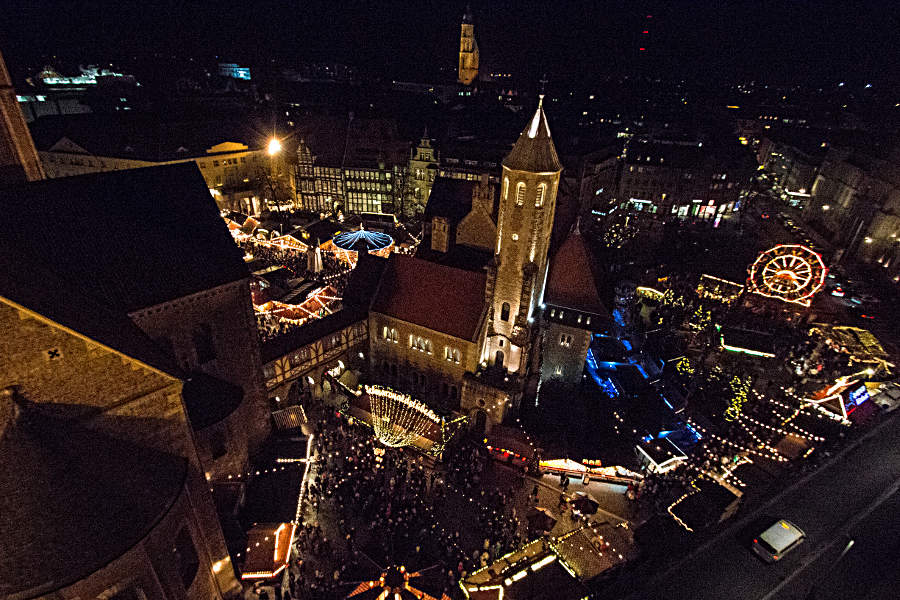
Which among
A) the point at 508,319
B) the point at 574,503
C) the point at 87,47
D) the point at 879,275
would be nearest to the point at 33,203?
the point at 508,319

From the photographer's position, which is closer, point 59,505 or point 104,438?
point 59,505

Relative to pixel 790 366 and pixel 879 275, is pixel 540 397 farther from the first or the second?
pixel 879 275

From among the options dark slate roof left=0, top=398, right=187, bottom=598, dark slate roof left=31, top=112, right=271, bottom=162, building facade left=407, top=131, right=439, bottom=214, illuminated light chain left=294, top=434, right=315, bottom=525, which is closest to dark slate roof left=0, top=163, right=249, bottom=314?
dark slate roof left=0, top=398, right=187, bottom=598

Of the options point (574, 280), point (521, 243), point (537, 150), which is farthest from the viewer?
point (574, 280)

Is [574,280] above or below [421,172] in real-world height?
below

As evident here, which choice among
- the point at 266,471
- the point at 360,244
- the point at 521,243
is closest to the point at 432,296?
the point at 521,243

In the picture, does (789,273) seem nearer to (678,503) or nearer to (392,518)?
(678,503)
